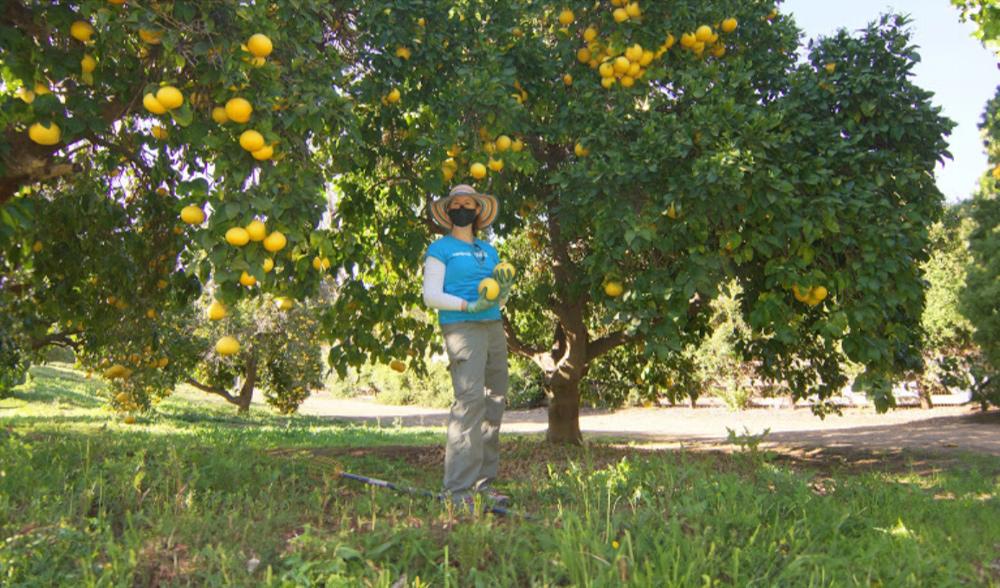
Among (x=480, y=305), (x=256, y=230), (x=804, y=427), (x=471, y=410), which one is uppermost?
(x=256, y=230)

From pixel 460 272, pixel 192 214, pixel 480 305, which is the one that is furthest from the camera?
pixel 460 272

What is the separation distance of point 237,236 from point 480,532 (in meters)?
1.50

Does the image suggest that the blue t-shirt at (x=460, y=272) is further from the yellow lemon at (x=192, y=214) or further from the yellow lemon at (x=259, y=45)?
the yellow lemon at (x=259, y=45)

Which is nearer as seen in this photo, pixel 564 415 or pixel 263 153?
pixel 263 153

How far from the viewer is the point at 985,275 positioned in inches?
384

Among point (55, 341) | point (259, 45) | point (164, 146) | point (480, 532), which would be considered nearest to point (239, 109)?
point (259, 45)

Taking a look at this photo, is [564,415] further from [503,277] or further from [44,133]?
[44,133]

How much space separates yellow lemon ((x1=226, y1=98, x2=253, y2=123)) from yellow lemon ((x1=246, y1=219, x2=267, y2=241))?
0.48 metres

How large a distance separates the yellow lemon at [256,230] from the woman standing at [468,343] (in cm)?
111

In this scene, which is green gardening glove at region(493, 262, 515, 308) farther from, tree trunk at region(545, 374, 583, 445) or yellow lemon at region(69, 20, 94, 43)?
tree trunk at region(545, 374, 583, 445)

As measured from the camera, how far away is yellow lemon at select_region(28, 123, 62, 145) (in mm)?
3377

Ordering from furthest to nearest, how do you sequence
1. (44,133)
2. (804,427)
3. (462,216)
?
(804,427)
(462,216)
(44,133)

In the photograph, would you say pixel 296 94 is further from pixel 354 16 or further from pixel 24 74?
pixel 354 16

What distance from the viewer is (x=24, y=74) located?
11.0ft
